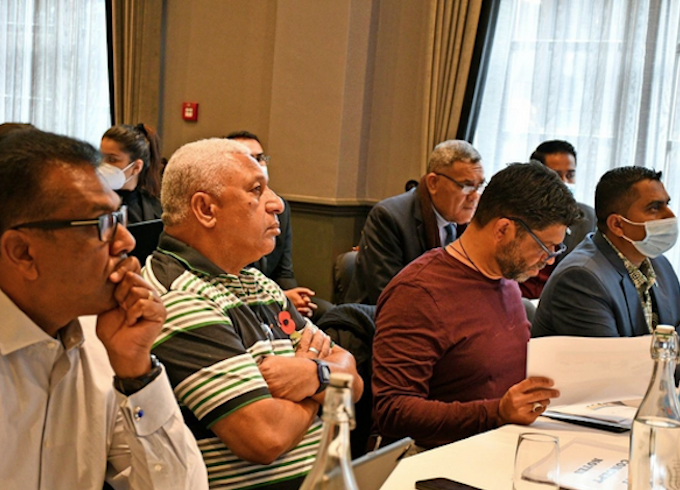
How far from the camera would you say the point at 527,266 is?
2459mm

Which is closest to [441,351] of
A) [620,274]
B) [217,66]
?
[620,274]

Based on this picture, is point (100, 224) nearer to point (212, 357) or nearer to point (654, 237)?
point (212, 357)

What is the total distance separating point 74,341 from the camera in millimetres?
1487

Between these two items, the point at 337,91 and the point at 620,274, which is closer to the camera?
the point at 620,274

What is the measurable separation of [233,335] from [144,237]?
1.39 m

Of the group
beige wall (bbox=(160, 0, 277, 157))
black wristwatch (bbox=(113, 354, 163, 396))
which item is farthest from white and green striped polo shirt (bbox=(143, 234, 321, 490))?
beige wall (bbox=(160, 0, 277, 157))

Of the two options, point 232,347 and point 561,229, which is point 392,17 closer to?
point 561,229

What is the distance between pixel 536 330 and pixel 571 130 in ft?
8.27

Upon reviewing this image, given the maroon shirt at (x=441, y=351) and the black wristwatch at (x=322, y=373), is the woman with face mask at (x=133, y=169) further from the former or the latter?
the black wristwatch at (x=322, y=373)

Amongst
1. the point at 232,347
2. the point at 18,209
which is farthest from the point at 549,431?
the point at 18,209

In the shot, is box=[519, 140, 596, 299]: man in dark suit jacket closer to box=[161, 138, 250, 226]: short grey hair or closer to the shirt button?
box=[161, 138, 250, 226]: short grey hair

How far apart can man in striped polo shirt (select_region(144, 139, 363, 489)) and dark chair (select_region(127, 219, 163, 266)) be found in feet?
3.15

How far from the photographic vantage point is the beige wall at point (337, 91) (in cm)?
549

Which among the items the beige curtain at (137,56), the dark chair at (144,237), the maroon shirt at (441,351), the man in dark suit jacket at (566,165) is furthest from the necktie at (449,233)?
the beige curtain at (137,56)
